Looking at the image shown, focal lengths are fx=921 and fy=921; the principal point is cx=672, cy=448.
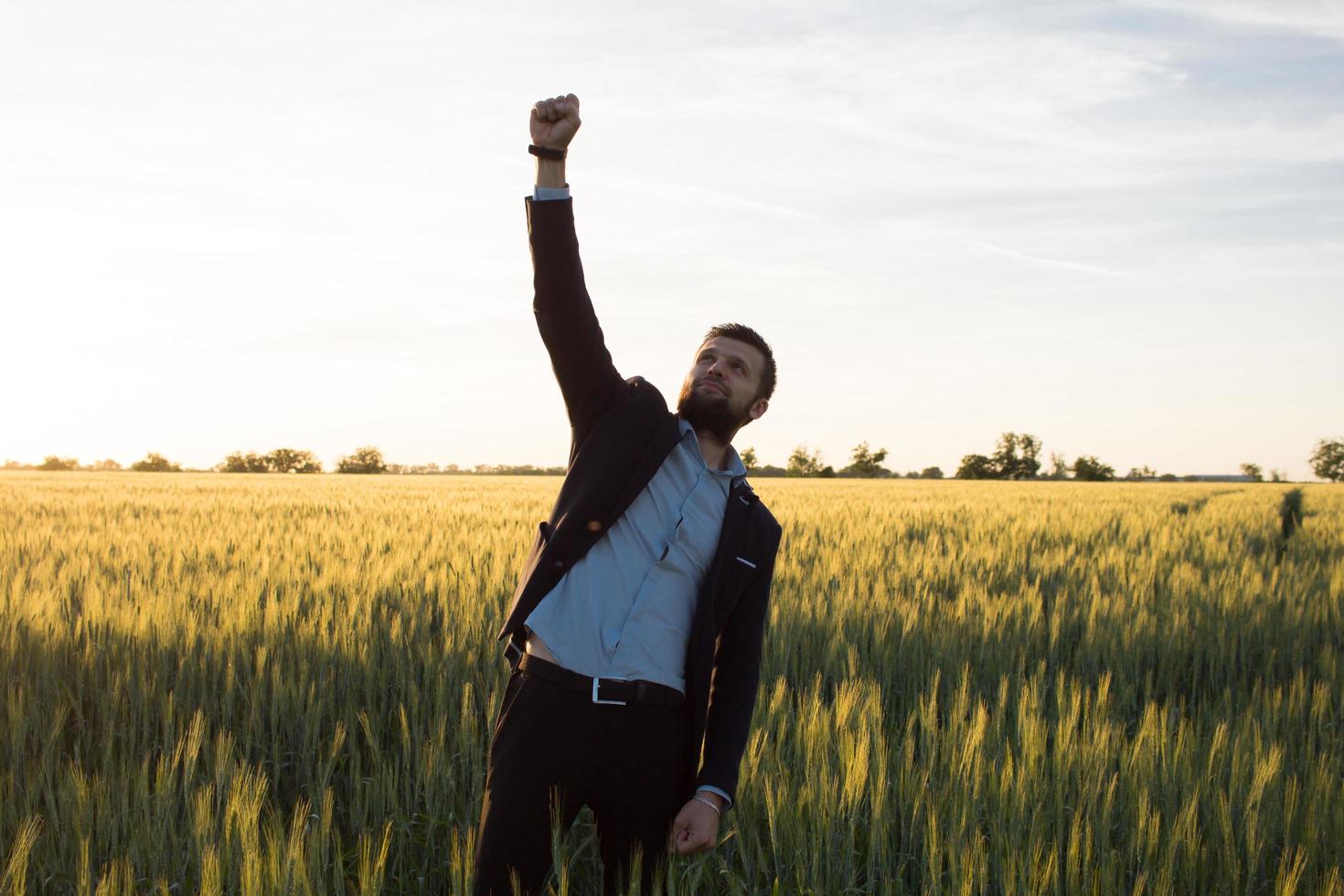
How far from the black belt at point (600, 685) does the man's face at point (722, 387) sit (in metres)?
0.64

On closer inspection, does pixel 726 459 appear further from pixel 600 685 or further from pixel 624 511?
pixel 600 685

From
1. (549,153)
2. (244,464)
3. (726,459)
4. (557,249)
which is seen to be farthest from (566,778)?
(244,464)

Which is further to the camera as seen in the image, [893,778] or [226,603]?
[226,603]

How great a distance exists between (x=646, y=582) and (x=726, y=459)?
0.41 metres

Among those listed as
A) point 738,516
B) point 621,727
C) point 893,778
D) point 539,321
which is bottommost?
point 893,778

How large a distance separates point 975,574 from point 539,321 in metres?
5.97

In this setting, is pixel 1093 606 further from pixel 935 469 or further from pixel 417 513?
pixel 935 469

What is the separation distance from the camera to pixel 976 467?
75875 mm

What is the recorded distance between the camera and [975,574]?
23.7ft

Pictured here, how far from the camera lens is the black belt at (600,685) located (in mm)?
1935

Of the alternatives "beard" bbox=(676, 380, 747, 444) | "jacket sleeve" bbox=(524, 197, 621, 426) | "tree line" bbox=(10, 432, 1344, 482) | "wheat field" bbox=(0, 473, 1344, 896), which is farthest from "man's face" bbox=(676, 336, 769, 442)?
"tree line" bbox=(10, 432, 1344, 482)

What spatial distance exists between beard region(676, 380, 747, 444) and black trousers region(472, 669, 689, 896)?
0.66 m

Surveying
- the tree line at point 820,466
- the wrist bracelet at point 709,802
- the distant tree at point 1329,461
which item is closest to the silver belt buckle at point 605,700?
the wrist bracelet at point 709,802

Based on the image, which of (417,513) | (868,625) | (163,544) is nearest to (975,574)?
(868,625)
